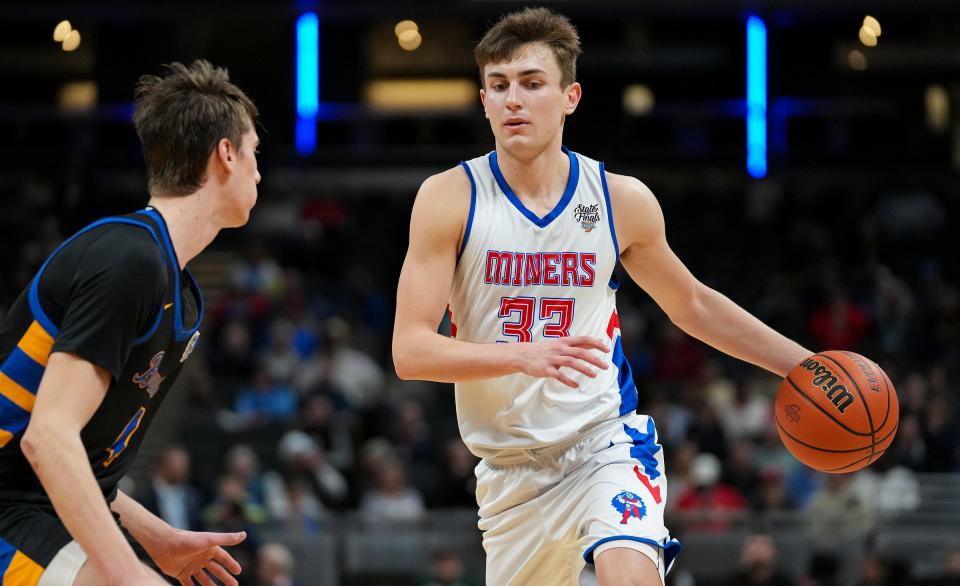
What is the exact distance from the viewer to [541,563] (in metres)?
4.69

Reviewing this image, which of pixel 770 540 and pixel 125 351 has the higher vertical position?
pixel 125 351

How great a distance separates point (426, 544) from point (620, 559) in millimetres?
6051

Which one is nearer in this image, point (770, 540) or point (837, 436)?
point (837, 436)

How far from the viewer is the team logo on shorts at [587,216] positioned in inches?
186

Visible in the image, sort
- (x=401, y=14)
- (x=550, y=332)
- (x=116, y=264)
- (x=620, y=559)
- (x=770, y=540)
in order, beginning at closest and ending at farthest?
(x=116, y=264)
(x=620, y=559)
(x=550, y=332)
(x=770, y=540)
(x=401, y=14)

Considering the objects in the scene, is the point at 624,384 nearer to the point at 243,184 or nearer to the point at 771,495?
the point at 243,184

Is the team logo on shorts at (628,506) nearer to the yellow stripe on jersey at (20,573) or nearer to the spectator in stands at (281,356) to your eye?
the yellow stripe on jersey at (20,573)

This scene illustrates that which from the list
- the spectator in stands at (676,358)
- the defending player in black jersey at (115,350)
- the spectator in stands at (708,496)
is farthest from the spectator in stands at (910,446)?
the defending player in black jersey at (115,350)

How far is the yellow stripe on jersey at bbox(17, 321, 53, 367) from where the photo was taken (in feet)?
10.6

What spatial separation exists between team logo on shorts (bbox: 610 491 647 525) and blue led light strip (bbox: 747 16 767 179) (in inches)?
574

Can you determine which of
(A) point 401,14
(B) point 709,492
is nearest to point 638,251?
(B) point 709,492

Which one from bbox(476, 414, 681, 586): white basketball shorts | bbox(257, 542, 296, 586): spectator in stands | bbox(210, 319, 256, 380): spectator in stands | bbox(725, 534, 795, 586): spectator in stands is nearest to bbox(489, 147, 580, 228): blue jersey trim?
bbox(476, 414, 681, 586): white basketball shorts

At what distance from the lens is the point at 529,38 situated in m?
4.66

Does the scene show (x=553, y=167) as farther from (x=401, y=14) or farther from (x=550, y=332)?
(x=401, y=14)
